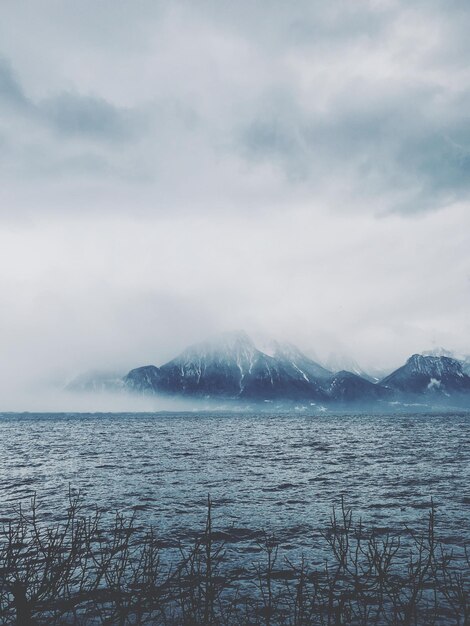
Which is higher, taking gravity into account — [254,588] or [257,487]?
[254,588]

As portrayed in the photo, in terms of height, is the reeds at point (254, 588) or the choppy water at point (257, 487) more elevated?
the reeds at point (254, 588)

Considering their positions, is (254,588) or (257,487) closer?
(254,588)

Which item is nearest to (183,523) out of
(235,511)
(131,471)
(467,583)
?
(235,511)

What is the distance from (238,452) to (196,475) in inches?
884

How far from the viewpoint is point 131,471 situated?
44.0 m

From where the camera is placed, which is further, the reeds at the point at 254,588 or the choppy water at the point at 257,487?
the choppy water at the point at 257,487

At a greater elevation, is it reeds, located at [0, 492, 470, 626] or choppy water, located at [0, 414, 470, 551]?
reeds, located at [0, 492, 470, 626]

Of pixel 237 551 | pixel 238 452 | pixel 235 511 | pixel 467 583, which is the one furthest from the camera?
pixel 238 452

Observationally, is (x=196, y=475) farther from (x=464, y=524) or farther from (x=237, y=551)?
(x=464, y=524)

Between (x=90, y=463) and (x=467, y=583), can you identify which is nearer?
(x=467, y=583)

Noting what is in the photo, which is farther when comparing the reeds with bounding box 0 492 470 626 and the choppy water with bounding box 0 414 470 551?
the choppy water with bounding box 0 414 470 551

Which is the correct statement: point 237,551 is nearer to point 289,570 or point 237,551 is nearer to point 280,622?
point 289,570

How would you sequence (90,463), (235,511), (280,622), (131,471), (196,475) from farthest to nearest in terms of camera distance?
(90,463)
(131,471)
(196,475)
(235,511)
(280,622)

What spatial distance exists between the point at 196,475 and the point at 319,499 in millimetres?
15256
